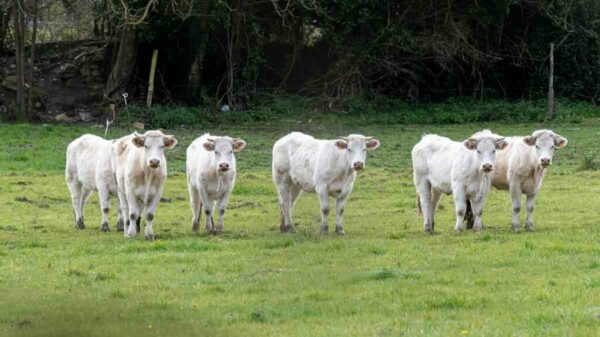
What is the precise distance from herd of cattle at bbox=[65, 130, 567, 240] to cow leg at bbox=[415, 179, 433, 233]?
16 mm

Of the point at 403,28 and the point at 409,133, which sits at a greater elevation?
the point at 403,28

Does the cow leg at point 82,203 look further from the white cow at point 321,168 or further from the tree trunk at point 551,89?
the tree trunk at point 551,89

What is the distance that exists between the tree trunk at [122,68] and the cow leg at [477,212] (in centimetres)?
Answer: 2403

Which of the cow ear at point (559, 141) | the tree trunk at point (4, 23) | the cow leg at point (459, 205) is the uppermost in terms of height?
the tree trunk at point (4, 23)

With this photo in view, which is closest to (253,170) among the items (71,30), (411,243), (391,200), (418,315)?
(391,200)

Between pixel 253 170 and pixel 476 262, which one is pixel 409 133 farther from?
pixel 476 262

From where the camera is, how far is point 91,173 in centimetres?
1928

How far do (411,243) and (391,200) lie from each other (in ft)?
22.2

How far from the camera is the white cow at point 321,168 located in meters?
17.5

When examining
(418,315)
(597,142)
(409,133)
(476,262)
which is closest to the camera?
(418,315)

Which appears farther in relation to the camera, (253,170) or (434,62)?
(434,62)

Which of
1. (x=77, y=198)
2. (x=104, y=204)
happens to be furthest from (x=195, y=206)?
(x=77, y=198)

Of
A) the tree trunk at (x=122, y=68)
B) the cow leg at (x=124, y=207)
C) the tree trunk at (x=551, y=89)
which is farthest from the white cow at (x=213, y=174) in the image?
the tree trunk at (x=551, y=89)

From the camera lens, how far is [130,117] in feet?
122
